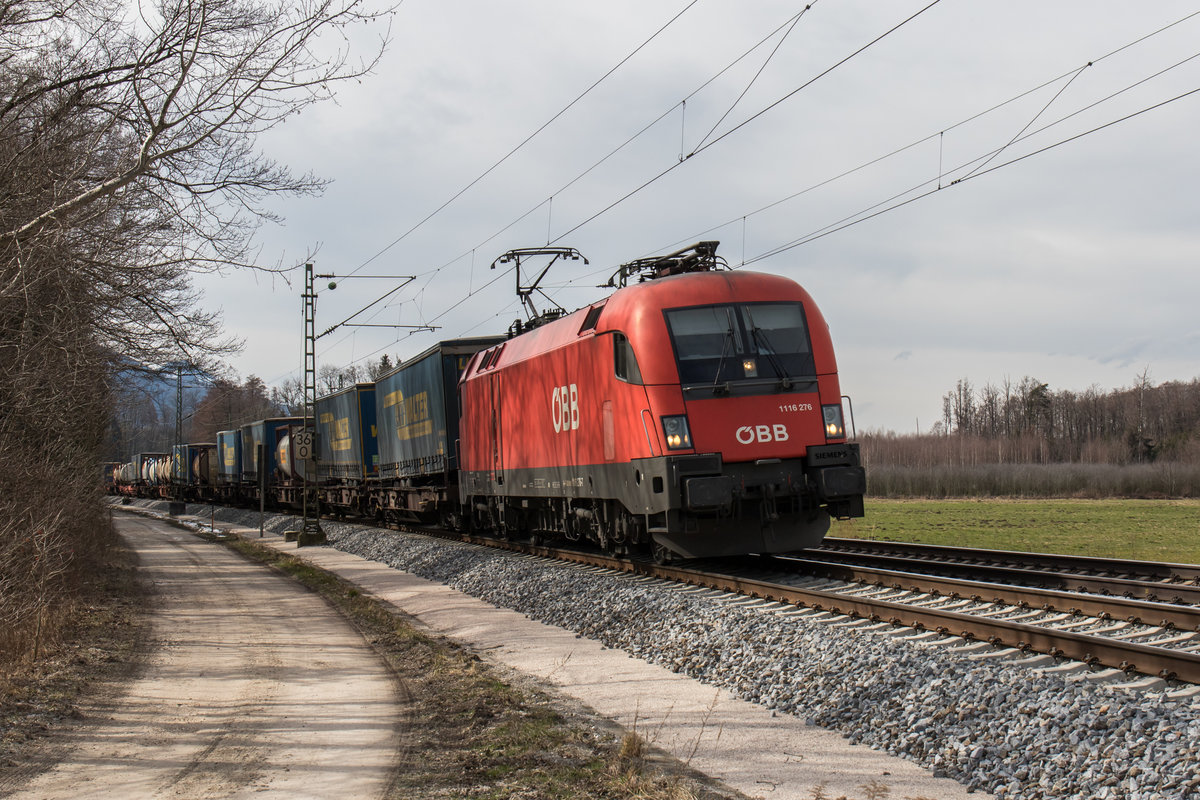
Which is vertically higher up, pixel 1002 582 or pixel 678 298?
pixel 678 298

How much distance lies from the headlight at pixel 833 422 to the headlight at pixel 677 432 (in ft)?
5.91

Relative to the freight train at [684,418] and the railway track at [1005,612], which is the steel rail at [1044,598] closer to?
the railway track at [1005,612]

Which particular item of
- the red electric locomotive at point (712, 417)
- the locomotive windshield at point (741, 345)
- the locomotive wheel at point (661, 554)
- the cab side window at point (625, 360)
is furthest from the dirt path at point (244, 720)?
the locomotive windshield at point (741, 345)

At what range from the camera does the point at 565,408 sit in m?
13.7

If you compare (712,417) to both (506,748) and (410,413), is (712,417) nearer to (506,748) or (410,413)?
(506,748)

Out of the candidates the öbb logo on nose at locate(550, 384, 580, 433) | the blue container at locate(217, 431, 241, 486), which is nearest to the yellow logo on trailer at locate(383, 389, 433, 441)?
the öbb logo on nose at locate(550, 384, 580, 433)

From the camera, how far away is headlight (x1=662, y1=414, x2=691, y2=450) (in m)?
10.9

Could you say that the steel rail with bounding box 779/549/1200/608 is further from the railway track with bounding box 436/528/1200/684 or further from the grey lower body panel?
the grey lower body panel

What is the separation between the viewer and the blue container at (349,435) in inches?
1137

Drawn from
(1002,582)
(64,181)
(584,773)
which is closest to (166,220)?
(64,181)

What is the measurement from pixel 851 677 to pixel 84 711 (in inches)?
221

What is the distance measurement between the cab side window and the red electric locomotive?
0.02 meters

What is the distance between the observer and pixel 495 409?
55.8 feet

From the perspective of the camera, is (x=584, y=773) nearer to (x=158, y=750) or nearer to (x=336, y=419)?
(x=158, y=750)
